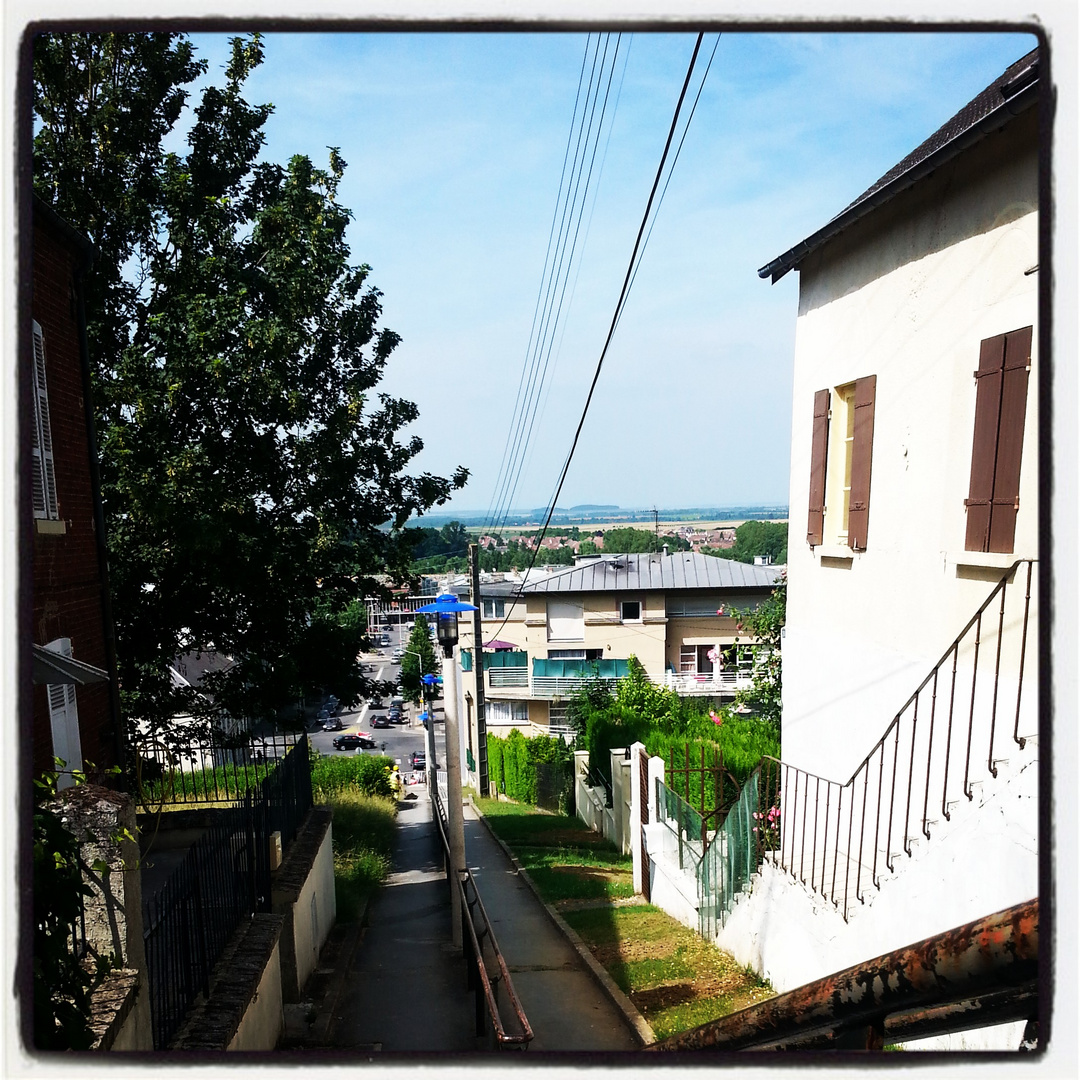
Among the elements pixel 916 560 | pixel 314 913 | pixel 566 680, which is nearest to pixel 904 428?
pixel 916 560

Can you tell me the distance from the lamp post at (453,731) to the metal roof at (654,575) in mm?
26626

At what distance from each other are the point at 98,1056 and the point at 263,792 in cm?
790

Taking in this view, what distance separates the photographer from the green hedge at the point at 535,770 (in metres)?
28.9

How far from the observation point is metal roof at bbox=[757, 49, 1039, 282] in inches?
178

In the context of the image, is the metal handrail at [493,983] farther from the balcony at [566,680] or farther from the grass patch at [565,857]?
the balcony at [566,680]

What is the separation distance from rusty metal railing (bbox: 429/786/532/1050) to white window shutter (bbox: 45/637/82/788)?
3609 mm

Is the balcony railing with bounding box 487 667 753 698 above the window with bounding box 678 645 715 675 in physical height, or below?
below

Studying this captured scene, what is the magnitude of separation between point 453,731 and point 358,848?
20.0 ft

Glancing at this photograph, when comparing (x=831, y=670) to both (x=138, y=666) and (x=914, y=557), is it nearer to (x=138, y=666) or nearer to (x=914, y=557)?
(x=914, y=557)

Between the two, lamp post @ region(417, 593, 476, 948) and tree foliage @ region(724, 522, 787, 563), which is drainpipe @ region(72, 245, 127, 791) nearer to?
lamp post @ region(417, 593, 476, 948)

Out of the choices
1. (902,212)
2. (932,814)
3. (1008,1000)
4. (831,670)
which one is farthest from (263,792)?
(1008,1000)

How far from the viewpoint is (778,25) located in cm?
212

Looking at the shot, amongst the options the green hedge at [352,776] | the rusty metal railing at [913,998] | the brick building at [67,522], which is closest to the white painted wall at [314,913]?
the brick building at [67,522]

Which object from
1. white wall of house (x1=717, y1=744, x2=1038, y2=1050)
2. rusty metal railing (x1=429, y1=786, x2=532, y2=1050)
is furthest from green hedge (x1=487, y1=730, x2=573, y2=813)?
white wall of house (x1=717, y1=744, x2=1038, y2=1050)
